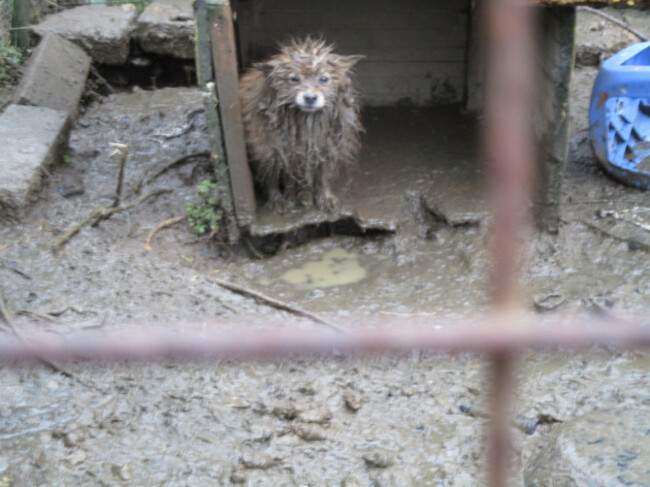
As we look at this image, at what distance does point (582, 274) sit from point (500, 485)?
9.75 feet

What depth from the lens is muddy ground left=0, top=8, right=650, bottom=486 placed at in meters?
2.64

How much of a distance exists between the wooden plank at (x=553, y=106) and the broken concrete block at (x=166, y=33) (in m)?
3.50

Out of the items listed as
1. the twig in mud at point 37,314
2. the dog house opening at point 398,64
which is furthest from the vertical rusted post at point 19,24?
the twig in mud at point 37,314

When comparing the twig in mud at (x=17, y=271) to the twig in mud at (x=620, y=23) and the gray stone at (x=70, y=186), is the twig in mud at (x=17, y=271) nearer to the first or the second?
the gray stone at (x=70, y=186)

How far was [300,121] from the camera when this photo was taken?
4.45 m

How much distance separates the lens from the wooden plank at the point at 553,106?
3.89 meters

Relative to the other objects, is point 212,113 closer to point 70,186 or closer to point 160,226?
point 160,226

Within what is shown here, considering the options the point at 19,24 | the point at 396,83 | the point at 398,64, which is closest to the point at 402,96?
the point at 396,83

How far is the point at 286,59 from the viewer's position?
4.30 meters

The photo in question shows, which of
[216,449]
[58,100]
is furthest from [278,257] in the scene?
[58,100]

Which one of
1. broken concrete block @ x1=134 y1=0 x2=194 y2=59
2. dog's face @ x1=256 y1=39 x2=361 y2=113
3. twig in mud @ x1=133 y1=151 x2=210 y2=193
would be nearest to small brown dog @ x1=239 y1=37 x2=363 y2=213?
dog's face @ x1=256 y1=39 x2=361 y2=113

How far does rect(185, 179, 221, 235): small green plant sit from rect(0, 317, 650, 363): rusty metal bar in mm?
3354

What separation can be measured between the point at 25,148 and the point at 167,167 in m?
0.95

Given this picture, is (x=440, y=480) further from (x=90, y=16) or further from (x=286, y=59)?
(x=90, y=16)
